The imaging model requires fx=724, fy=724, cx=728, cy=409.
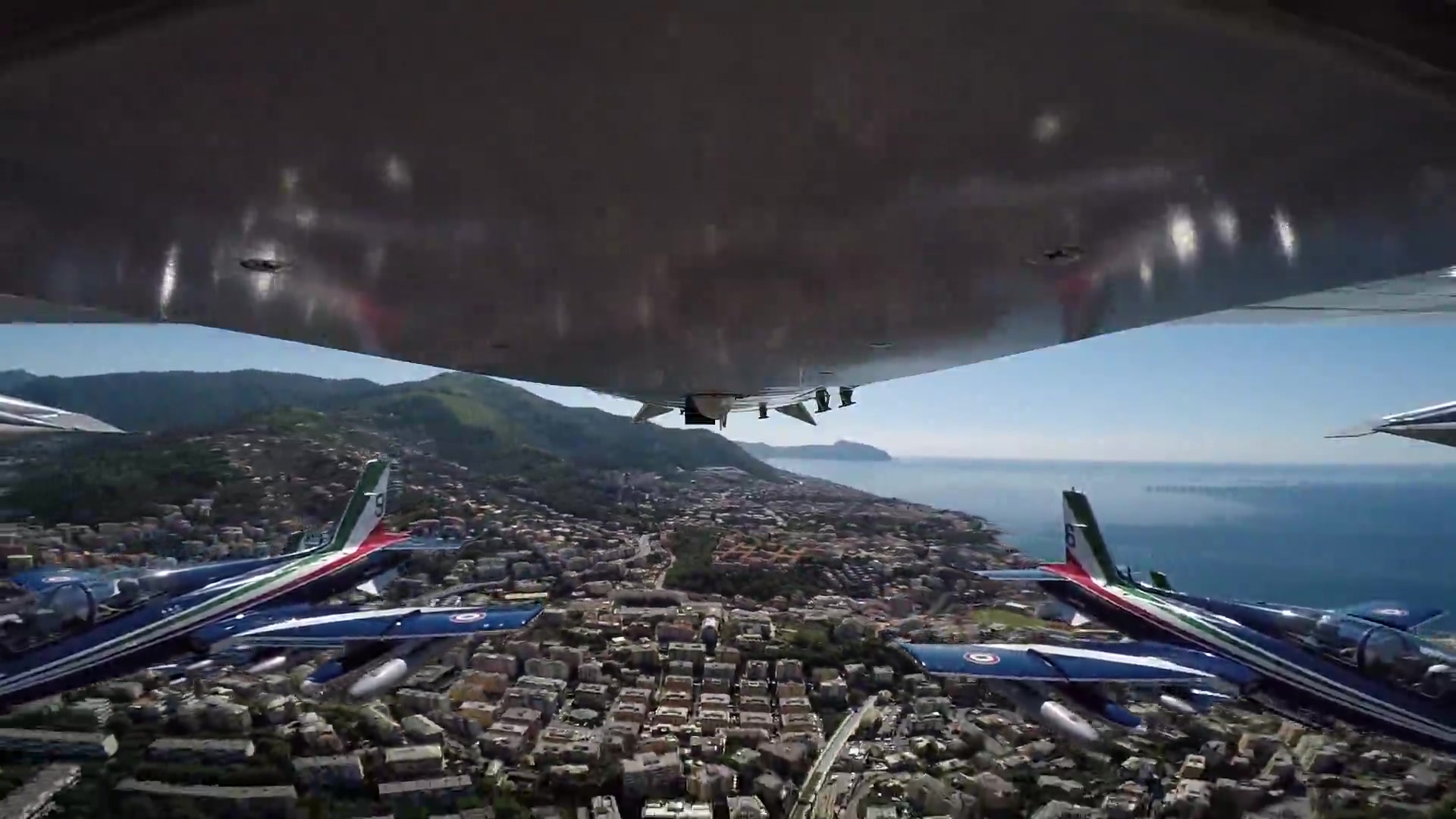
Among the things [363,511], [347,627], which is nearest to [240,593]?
[347,627]

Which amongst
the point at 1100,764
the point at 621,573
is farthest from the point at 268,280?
the point at 621,573

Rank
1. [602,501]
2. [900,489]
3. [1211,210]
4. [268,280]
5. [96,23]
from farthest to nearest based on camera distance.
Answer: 1. [900,489]
2. [602,501]
3. [268,280]
4. [1211,210]
5. [96,23]

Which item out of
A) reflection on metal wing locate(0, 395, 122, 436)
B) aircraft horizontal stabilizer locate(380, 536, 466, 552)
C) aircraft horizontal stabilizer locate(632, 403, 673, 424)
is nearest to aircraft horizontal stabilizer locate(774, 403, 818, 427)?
aircraft horizontal stabilizer locate(632, 403, 673, 424)

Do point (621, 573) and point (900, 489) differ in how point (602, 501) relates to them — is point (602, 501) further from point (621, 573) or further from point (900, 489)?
point (900, 489)

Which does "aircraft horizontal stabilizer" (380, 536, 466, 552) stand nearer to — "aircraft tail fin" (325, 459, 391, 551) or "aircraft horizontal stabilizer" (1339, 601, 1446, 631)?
"aircraft tail fin" (325, 459, 391, 551)

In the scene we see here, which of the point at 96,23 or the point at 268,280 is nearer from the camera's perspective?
the point at 96,23

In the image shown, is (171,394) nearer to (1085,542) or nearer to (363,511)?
(363,511)

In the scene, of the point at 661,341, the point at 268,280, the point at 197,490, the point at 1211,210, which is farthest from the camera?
the point at 197,490
